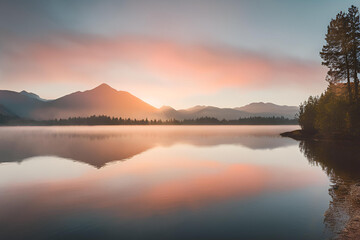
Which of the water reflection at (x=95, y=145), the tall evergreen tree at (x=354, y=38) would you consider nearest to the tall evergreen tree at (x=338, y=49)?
the tall evergreen tree at (x=354, y=38)

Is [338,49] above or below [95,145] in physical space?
above

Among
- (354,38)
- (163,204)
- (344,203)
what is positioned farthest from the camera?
(354,38)

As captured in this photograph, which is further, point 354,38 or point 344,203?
point 354,38

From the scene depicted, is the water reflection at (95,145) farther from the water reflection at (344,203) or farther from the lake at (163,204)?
the water reflection at (344,203)

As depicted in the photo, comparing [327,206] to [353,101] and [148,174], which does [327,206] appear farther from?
[353,101]

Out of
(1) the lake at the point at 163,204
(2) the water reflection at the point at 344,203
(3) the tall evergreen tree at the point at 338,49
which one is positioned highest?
(3) the tall evergreen tree at the point at 338,49

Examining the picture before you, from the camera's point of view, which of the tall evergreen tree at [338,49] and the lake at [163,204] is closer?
the lake at [163,204]

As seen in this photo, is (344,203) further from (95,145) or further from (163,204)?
(95,145)

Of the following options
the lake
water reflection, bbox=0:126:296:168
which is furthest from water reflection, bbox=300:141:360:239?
water reflection, bbox=0:126:296:168

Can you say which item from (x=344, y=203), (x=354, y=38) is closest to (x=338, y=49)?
(x=354, y=38)

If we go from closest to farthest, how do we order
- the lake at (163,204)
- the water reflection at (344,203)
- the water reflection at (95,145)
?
the water reflection at (344,203)
the lake at (163,204)
the water reflection at (95,145)

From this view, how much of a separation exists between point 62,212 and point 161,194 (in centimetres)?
746

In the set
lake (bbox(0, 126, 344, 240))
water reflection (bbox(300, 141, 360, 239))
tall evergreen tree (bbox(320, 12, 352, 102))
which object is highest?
tall evergreen tree (bbox(320, 12, 352, 102))

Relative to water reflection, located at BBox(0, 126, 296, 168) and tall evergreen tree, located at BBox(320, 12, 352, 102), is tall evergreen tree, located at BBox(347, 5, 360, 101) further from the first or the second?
water reflection, located at BBox(0, 126, 296, 168)
